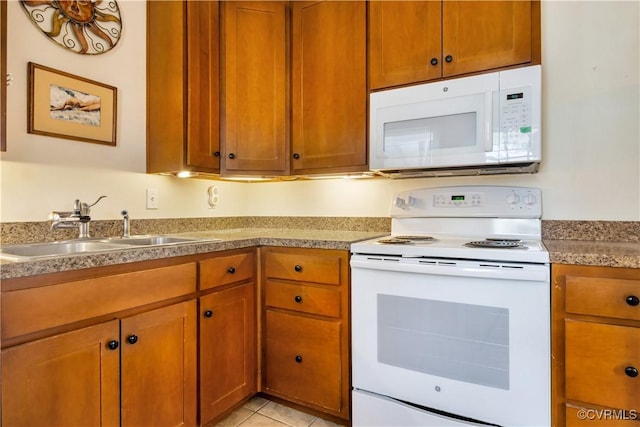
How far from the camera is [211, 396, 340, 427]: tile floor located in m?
1.70

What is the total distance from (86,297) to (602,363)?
5.67 feet

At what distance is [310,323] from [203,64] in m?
1.47

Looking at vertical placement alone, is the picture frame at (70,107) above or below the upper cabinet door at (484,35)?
below

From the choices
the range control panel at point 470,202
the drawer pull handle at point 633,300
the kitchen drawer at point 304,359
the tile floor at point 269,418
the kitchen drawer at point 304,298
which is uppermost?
the range control panel at point 470,202

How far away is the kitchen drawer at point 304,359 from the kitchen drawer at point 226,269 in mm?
257

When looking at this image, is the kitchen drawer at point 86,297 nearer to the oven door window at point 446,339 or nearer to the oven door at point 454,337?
the oven door at point 454,337

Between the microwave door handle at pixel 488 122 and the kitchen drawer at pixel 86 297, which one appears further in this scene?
the microwave door handle at pixel 488 122

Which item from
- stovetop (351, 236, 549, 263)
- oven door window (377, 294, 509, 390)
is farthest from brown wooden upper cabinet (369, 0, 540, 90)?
oven door window (377, 294, 509, 390)

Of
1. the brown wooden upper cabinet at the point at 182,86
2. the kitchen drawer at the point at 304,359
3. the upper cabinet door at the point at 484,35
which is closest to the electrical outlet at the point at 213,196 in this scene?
the brown wooden upper cabinet at the point at 182,86

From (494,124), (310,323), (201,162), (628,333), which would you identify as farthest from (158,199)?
(628,333)

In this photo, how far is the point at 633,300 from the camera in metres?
1.13

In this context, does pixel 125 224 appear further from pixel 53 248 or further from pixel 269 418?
pixel 269 418

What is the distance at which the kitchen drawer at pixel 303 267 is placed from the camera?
165 centimetres

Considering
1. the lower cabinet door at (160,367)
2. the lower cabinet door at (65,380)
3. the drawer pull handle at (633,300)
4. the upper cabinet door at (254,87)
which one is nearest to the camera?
the lower cabinet door at (65,380)
